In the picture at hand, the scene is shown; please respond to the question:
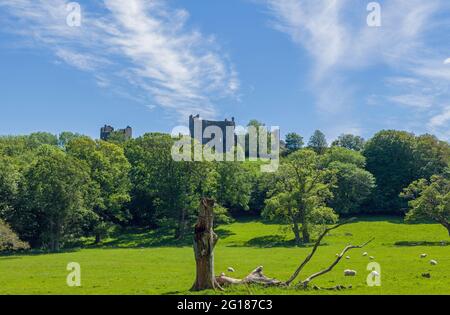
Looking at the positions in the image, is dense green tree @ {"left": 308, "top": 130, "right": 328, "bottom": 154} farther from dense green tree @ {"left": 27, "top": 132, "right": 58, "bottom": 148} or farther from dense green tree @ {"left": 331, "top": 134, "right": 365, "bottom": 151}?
dense green tree @ {"left": 27, "top": 132, "right": 58, "bottom": 148}

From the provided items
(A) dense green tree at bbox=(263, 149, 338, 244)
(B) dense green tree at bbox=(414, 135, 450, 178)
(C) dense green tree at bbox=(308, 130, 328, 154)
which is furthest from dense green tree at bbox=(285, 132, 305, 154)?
(A) dense green tree at bbox=(263, 149, 338, 244)

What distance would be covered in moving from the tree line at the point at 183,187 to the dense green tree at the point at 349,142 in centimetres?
3858

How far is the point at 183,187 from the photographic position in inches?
2940

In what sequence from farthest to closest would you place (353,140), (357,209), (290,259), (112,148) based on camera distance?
(353,140), (357,209), (112,148), (290,259)

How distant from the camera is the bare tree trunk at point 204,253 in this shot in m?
21.2

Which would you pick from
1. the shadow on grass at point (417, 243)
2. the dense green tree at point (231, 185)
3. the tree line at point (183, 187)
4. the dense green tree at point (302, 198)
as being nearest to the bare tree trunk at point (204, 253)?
the tree line at point (183, 187)

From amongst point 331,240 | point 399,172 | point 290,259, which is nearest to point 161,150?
point 331,240

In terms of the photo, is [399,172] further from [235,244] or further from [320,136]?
[320,136]

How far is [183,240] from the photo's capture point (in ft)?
231

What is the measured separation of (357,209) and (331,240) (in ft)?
102

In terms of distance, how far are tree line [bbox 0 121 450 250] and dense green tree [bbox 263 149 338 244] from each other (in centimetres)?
14

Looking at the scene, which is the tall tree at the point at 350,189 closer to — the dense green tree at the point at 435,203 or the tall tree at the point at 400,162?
the tall tree at the point at 400,162

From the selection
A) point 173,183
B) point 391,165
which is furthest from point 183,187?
point 391,165

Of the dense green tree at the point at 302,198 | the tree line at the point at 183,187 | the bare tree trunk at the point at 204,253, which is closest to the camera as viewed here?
the bare tree trunk at the point at 204,253
